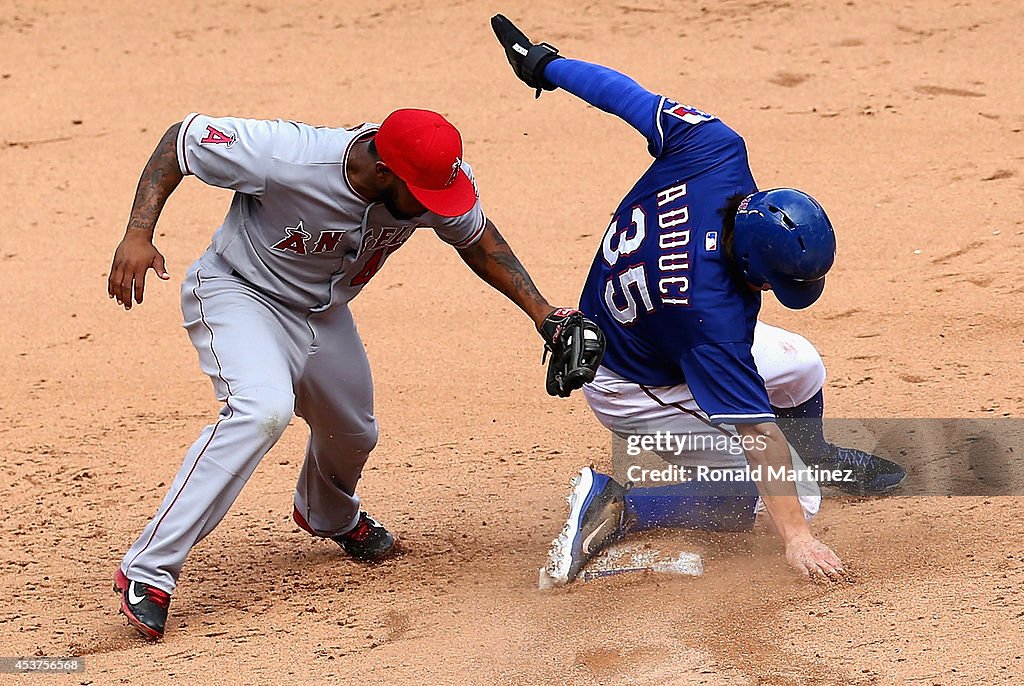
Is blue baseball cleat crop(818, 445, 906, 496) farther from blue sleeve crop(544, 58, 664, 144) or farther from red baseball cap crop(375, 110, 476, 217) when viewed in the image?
red baseball cap crop(375, 110, 476, 217)

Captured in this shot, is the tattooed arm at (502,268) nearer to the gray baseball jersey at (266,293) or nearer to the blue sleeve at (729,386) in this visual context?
the gray baseball jersey at (266,293)

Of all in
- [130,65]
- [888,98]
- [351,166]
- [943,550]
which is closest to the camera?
[351,166]

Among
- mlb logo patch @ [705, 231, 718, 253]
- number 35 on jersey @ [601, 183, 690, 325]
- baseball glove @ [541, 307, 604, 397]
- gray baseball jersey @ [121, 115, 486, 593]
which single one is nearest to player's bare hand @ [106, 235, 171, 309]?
gray baseball jersey @ [121, 115, 486, 593]

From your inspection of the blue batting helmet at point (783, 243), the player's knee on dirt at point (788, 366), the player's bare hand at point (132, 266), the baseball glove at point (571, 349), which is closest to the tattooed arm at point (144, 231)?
the player's bare hand at point (132, 266)

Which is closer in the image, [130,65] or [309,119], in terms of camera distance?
[309,119]

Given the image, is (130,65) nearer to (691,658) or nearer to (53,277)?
(53,277)

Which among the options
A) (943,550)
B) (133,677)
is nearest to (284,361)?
(133,677)
